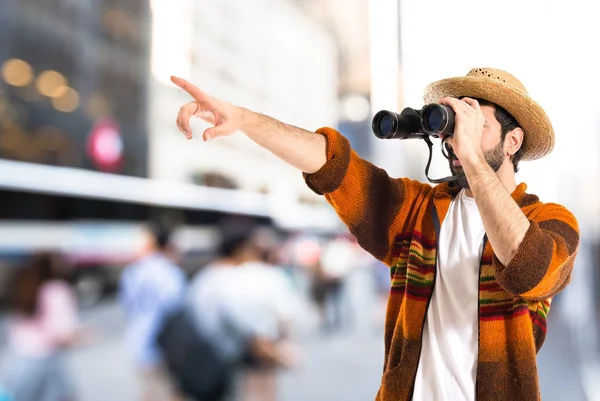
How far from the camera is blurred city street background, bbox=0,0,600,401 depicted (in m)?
2.87

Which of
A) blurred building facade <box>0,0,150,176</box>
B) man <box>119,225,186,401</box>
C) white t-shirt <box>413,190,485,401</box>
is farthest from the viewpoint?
blurred building facade <box>0,0,150,176</box>

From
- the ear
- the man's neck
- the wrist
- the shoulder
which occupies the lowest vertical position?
the shoulder

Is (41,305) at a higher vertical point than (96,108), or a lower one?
lower

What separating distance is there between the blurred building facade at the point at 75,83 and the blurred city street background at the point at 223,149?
1cm

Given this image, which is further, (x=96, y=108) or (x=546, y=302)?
(x=96, y=108)

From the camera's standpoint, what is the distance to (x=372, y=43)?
2.87m

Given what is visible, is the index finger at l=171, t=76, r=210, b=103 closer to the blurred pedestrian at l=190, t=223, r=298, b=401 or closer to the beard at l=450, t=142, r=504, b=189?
the beard at l=450, t=142, r=504, b=189

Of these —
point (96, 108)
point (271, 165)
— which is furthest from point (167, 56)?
point (271, 165)

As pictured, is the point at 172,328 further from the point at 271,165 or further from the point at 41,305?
the point at 271,165

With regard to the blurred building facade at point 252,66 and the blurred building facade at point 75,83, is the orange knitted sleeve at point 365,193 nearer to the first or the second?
the blurred building facade at point 252,66

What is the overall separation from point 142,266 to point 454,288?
2283mm

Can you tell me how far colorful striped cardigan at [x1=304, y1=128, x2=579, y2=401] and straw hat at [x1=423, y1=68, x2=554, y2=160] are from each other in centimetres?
9

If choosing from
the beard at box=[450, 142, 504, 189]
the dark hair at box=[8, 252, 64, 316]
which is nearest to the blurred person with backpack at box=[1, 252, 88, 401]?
the dark hair at box=[8, 252, 64, 316]

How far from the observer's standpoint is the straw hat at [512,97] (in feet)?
3.65
